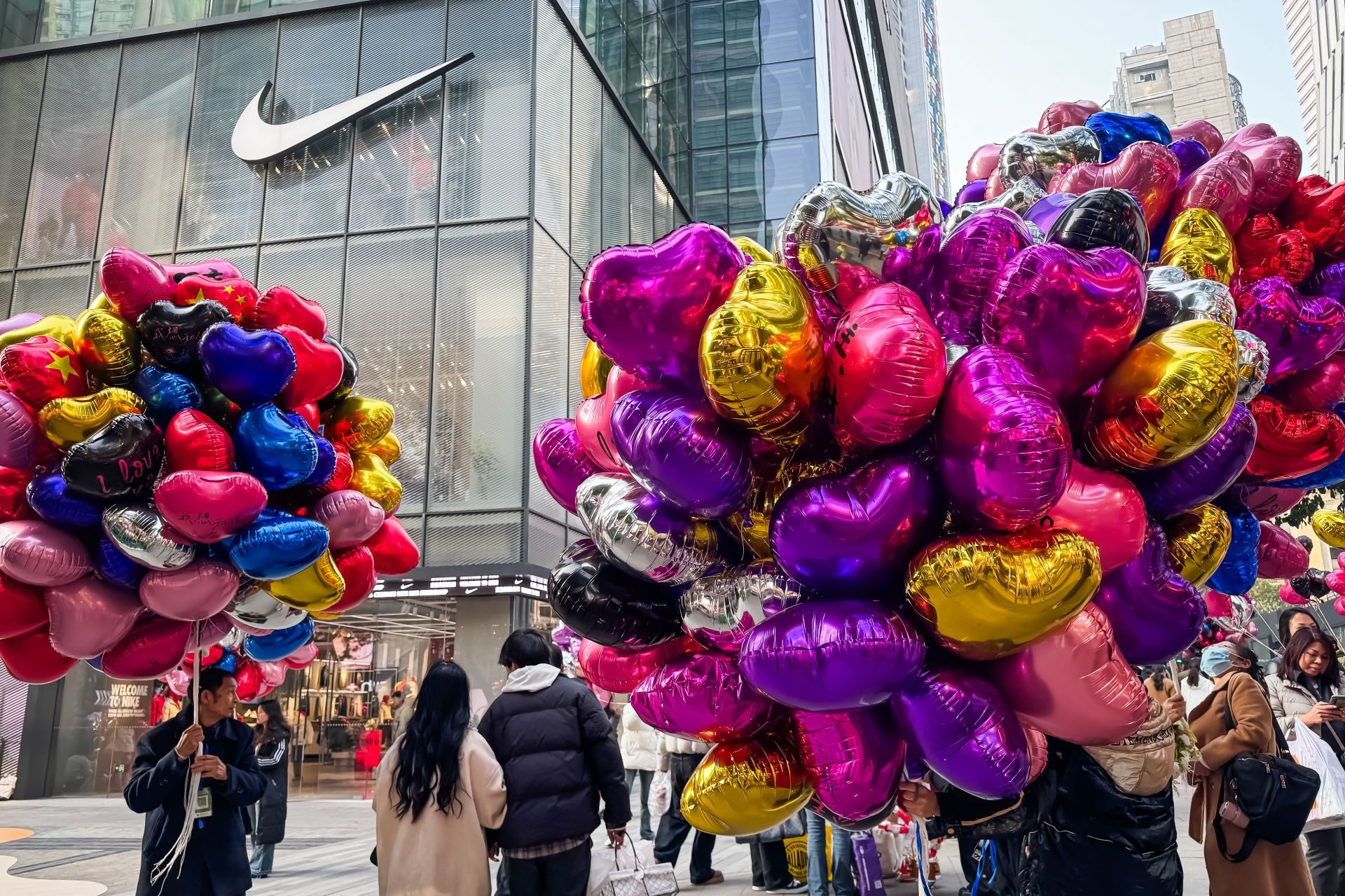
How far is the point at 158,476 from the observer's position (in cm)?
359

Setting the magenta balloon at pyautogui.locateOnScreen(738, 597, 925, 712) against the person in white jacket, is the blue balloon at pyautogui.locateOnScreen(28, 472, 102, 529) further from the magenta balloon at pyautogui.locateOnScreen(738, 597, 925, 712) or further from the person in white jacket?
the person in white jacket

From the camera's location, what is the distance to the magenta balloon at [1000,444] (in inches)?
71.4

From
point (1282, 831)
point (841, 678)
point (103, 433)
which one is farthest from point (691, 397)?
point (1282, 831)

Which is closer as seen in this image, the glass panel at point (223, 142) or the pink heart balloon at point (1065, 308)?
the pink heart balloon at point (1065, 308)

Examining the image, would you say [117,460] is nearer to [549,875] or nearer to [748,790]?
[549,875]

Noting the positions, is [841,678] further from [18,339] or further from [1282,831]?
[18,339]

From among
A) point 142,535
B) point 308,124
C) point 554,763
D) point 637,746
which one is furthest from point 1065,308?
point 308,124

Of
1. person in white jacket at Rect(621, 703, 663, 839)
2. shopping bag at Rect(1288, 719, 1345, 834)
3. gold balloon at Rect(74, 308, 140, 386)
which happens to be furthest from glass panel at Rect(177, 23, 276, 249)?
shopping bag at Rect(1288, 719, 1345, 834)

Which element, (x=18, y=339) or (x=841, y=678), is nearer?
(x=841, y=678)

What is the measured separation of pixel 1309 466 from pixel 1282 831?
156cm

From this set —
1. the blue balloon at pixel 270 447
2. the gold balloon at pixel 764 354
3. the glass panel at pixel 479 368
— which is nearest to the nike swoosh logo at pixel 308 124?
the glass panel at pixel 479 368

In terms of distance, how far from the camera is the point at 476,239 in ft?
44.5

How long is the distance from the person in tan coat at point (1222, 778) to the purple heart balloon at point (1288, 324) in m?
1.37

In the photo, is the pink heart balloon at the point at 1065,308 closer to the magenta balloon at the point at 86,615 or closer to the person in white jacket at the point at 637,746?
the magenta balloon at the point at 86,615
